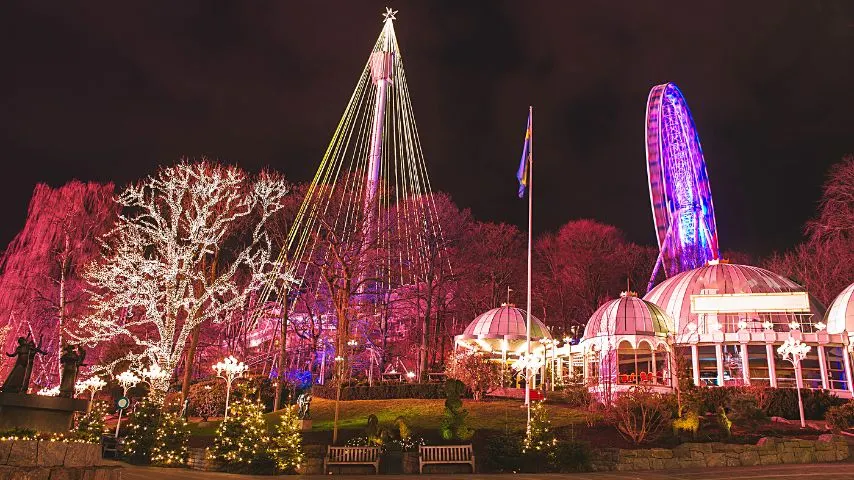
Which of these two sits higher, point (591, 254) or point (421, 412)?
point (591, 254)

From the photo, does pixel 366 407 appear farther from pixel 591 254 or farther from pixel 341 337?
pixel 591 254

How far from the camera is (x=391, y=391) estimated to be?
102 feet

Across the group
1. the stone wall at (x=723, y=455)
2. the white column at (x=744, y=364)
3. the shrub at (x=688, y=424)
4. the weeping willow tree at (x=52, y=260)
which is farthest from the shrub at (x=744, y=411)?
the weeping willow tree at (x=52, y=260)

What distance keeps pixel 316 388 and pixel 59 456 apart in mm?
26988

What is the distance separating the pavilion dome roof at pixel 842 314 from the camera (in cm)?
3073

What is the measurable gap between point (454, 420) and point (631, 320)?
17.1 m

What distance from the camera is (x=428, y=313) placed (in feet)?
131

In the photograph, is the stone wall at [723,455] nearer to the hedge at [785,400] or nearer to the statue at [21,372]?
→ the hedge at [785,400]

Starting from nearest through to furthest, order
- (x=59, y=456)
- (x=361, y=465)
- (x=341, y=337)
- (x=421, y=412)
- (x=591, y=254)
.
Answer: (x=59, y=456) < (x=361, y=465) < (x=421, y=412) < (x=341, y=337) < (x=591, y=254)

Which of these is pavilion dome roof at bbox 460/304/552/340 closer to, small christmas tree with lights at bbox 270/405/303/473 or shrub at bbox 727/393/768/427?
shrub at bbox 727/393/768/427

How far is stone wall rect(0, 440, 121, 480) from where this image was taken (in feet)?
26.1

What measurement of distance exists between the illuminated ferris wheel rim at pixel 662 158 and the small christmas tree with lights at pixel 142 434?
37538mm

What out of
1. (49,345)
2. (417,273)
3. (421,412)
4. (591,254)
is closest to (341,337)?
(421,412)

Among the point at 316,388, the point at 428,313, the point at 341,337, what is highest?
the point at 428,313
